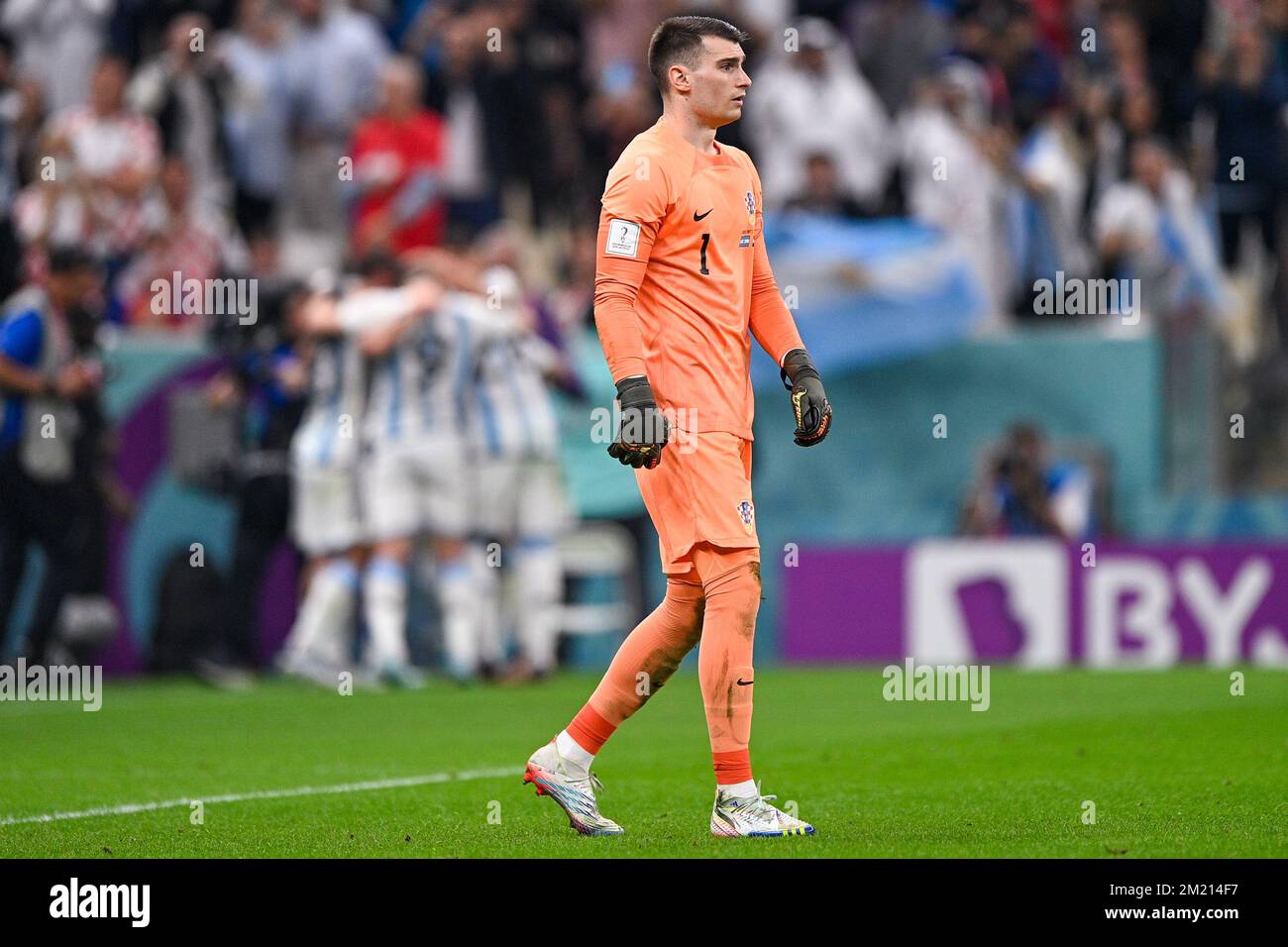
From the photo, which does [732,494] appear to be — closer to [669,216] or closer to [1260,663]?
[669,216]

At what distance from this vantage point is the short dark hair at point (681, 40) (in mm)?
7312

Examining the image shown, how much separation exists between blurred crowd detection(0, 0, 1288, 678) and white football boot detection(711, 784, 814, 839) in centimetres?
816

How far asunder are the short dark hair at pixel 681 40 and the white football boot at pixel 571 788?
2.21 metres

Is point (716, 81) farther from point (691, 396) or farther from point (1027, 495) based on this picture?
point (1027, 495)

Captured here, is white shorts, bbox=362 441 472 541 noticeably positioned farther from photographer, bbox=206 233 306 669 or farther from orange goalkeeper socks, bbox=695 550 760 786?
orange goalkeeper socks, bbox=695 550 760 786

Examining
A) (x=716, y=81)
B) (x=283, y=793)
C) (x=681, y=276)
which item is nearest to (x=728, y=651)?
(x=681, y=276)

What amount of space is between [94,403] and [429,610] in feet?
9.68

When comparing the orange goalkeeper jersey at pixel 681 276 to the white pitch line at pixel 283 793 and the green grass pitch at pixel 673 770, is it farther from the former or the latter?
the white pitch line at pixel 283 793

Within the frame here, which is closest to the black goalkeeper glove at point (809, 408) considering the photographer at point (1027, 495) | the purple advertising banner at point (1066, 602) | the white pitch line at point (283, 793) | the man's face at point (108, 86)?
the white pitch line at point (283, 793)

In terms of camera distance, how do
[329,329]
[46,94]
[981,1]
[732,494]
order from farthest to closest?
1. [981,1]
2. [46,94]
3. [329,329]
4. [732,494]

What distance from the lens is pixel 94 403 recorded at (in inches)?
594

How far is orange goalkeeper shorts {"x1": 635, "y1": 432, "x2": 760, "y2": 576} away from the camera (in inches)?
279
